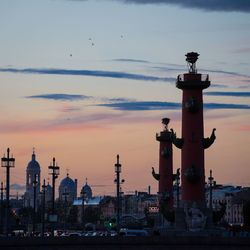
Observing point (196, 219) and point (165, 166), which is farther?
point (165, 166)

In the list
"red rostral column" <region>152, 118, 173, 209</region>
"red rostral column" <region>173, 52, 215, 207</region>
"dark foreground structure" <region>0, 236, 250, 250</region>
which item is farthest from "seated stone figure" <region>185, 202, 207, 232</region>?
"red rostral column" <region>152, 118, 173, 209</region>

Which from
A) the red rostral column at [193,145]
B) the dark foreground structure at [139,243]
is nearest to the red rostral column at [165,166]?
the red rostral column at [193,145]

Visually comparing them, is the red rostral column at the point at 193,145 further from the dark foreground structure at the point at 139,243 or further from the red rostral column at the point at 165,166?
the red rostral column at the point at 165,166

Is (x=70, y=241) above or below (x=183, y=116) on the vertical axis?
below

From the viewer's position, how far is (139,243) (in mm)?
62281

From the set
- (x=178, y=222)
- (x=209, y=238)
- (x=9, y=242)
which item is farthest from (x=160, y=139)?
(x=9, y=242)

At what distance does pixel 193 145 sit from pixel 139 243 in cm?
1407

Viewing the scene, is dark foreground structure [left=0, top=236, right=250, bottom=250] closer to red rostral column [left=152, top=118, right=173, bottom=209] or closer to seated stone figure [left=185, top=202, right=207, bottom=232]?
seated stone figure [left=185, top=202, right=207, bottom=232]

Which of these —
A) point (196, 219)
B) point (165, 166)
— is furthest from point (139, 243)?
point (165, 166)

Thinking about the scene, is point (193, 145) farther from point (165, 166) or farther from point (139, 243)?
point (165, 166)

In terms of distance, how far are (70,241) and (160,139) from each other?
4954 cm

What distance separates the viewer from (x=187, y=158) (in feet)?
244

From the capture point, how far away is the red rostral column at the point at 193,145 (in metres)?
74.1

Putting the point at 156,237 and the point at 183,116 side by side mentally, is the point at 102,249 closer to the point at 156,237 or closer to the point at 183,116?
the point at 156,237
